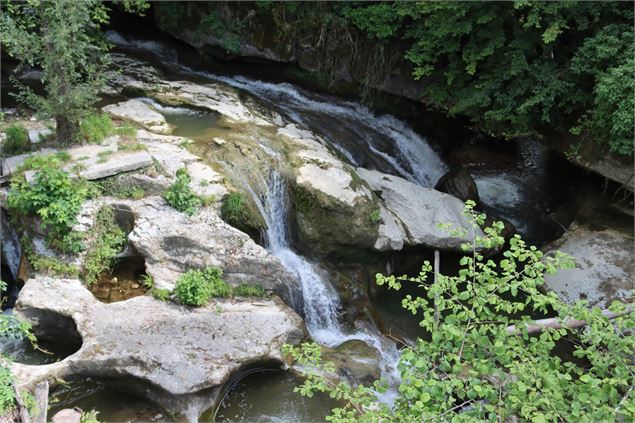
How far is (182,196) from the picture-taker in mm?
8086

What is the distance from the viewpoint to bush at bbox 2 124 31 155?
8773mm

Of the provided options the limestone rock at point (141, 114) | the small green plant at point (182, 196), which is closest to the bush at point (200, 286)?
the small green plant at point (182, 196)

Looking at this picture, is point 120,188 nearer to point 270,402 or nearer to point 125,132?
point 125,132

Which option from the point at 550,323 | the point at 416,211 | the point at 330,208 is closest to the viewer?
the point at 550,323

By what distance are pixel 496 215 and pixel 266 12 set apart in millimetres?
7856

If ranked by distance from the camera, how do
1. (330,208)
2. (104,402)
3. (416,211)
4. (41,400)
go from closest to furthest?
(41,400) → (104,402) → (330,208) → (416,211)

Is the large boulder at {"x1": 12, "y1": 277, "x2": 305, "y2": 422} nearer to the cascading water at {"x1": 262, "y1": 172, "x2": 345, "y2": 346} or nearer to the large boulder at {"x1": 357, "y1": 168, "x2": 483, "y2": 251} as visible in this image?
the cascading water at {"x1": 262, "y1": 172, "x2": 345, "y2": 346}

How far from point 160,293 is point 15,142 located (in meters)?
4.00

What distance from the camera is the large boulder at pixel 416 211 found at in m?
9.92

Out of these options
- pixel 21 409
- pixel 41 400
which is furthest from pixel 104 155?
pixel 21 409

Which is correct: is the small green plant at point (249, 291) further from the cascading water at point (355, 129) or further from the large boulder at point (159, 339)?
the cascading water at point (355, 129)

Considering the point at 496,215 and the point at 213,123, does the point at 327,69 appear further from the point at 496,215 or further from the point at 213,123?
the point at 496,215

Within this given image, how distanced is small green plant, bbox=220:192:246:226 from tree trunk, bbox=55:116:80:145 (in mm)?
2928

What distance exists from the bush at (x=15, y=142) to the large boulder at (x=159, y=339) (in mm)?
2804
